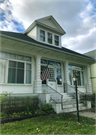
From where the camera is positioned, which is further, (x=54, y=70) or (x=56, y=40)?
(x=56, y=40)

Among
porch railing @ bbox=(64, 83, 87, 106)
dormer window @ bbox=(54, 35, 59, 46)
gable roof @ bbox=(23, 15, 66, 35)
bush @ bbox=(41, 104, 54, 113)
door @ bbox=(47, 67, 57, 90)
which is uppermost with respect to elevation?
gable roof @ bbox=(23, 15, 66, 35)

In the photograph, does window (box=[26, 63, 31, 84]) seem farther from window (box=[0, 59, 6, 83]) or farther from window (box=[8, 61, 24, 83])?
window (box=[0, 59, 6, 83])

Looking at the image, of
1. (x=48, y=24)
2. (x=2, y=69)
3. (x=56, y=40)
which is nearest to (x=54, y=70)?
(x=56, y=40)

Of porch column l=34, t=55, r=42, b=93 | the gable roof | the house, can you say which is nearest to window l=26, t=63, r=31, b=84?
the house

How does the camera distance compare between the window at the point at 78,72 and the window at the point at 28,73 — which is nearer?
the window at the point at 28,73

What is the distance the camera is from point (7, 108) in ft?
18.8

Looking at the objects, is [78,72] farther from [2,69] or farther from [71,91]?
[2,69]

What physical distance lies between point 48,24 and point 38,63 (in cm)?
514

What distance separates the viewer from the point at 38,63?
8.54 metres

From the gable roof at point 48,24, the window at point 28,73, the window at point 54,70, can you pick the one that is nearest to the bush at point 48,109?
the window at point 28,73

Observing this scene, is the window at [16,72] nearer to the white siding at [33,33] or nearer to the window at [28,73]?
the window at [28,73]

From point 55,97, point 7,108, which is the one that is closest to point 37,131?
point 7,108

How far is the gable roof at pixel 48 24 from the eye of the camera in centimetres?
1018

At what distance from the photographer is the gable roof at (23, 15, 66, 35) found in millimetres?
10180
